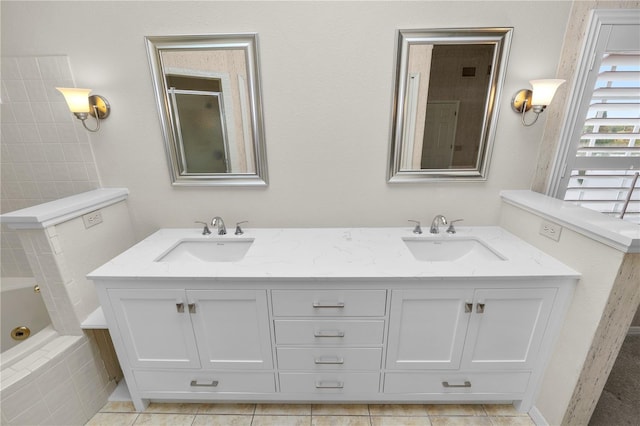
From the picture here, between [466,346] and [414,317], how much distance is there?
0.33 m

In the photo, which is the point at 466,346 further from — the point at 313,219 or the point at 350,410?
the point at 313,219

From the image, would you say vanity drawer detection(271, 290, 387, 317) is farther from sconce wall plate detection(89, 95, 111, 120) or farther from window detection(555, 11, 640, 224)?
sconce wall plate detection(89, 95, 111, 120)

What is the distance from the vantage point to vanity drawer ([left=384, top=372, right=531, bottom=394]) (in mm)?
1395

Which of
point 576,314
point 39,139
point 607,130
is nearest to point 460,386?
point 576,314

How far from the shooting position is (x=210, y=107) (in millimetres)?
1552

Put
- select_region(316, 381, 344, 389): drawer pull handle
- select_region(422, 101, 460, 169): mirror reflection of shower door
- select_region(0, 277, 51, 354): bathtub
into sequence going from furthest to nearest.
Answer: select_region(0, 277, 51, 354): bathtub < select_region(422, 101, 460, 169): mirror reflection of shower door < select_region(316, 381, 344, 389): drawer pull handle

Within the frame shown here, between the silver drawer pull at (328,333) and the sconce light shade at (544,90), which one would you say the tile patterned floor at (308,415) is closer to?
the silver drawer pull at (328,333)

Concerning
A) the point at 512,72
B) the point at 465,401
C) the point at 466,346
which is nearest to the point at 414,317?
the point at 466,346

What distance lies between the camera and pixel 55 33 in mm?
1473

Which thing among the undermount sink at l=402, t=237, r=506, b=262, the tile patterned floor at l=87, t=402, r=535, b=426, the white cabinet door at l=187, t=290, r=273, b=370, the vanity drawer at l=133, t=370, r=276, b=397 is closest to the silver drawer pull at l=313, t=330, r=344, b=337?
the white cabinet door at l=187, t=290, r=273, b=370

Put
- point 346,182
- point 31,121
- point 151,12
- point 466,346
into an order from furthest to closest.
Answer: point 346,182, point 31,121, point 151,12, point 466,346

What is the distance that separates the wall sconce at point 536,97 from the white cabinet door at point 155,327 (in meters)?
2.08

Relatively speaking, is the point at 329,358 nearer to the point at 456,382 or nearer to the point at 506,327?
the point at 456,382

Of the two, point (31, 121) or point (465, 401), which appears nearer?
point (465, 401)
